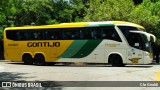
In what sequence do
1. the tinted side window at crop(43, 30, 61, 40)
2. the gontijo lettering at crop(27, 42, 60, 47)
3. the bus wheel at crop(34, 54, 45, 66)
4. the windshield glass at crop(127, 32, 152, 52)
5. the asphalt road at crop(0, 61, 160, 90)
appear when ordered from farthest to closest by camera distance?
the bus wheel at crop(34, 54, 45, 66), the gontijo lettering at crop(27, 42, 60, 47), the tinted side window at crop(43, 30, 61, 40), the windshield glass at crop(127, 32, 152, 52), the asphalt road at crop(0, 61, 160, 90)

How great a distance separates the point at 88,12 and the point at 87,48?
11.3 m

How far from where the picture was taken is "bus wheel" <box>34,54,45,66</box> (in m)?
29.6

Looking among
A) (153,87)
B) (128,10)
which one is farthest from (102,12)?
(153,87)

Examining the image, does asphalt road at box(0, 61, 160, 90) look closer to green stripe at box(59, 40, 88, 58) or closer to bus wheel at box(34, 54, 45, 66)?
green stripe at box(59, 40, 88, 58)

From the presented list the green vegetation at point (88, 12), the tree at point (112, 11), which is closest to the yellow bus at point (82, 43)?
the green vegetation at point (88, 12)

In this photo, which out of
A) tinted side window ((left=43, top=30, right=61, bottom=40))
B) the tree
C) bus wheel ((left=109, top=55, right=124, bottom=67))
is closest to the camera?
bus wheel ((left=109, top=55, right=124, bottom=67))

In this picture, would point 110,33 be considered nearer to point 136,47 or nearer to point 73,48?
point 136,47

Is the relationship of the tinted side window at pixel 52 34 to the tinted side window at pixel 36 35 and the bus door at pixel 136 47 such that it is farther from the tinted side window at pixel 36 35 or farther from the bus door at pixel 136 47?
the bus door at pixel 136 47

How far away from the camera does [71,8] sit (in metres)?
46.9

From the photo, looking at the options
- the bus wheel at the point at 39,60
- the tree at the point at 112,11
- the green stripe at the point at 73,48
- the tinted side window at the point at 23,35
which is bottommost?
the bus wheel at the point at 39,60

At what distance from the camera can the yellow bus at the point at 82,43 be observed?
26.1m

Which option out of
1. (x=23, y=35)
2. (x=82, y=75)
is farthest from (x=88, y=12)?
(x=82, y=75)

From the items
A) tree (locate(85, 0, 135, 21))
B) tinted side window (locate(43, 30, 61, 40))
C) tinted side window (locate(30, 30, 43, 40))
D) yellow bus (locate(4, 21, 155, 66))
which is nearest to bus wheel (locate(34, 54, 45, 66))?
yellow bus (locate(4, 21, 155, 66))

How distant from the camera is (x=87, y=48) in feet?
89.6
